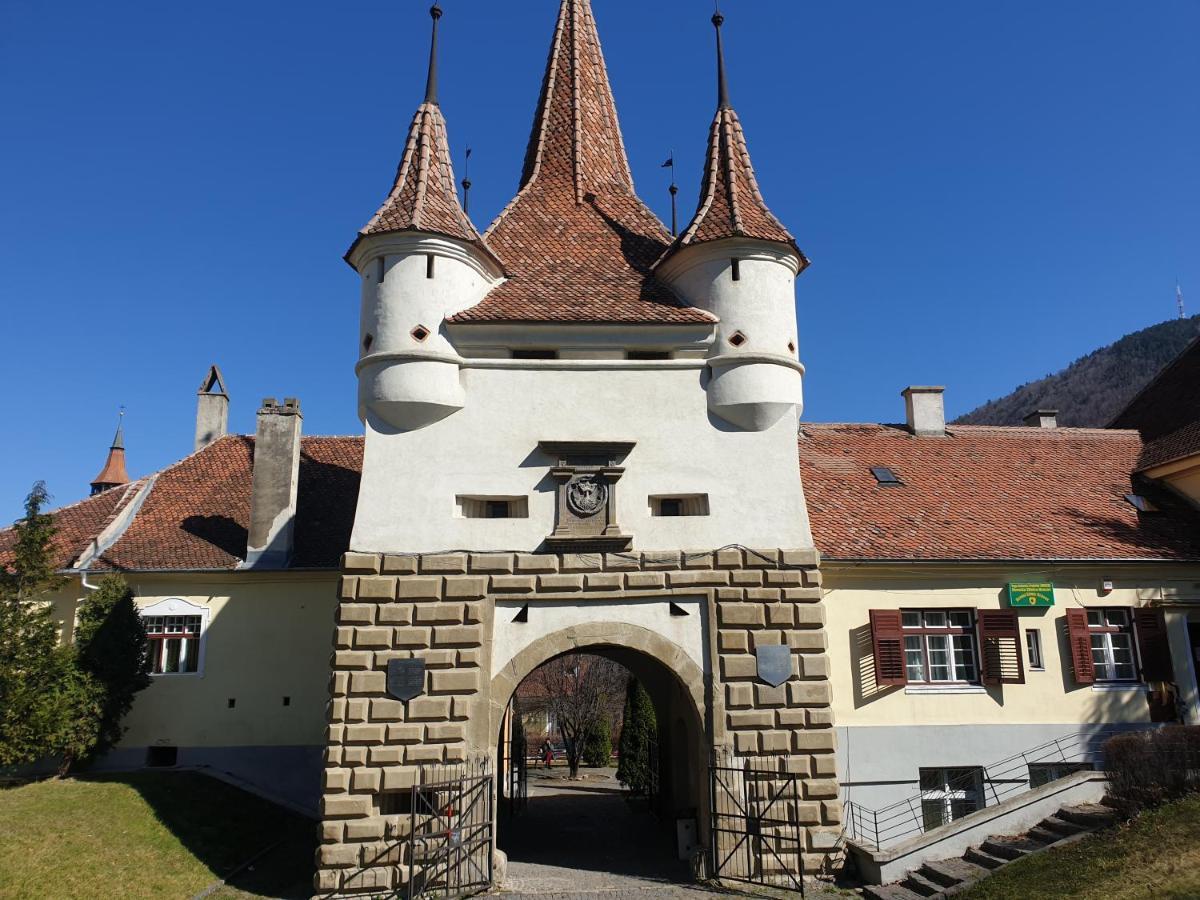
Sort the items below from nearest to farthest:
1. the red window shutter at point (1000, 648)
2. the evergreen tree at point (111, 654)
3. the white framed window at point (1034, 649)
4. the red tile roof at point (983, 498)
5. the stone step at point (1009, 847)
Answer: the stone step at point (1009, 847), the red window shutter at point (1000, 648), the white framed window at point (1034, 649), the evergreen tree at point (111, 654), the red tile roof at point (983, 498)

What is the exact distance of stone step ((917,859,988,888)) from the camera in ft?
43.9

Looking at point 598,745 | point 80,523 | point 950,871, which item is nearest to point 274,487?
→ point 80,523

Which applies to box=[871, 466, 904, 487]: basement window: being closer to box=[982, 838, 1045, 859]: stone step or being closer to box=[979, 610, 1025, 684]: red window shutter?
box=[979, 610, 1025, 684]: red window shutter

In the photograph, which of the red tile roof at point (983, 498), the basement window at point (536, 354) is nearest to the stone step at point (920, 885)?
the red tile roof at point (983, 498)

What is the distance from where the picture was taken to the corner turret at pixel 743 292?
652 inches

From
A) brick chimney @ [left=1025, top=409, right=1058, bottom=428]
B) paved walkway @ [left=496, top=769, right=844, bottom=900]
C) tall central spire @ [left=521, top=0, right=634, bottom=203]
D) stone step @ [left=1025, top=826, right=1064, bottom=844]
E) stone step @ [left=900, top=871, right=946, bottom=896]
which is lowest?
paved walkway @ [left=496, top=769, right=844, bottom=900]

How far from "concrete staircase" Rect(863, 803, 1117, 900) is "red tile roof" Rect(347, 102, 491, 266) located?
12329mm

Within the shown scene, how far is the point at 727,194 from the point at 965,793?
457 inches

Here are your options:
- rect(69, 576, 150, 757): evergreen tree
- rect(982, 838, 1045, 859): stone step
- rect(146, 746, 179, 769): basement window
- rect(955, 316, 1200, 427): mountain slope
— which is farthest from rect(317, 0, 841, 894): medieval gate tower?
rect(955, 316, 1200, 427): mountain slope

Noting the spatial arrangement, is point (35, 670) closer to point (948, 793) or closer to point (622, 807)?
point (622, 807)

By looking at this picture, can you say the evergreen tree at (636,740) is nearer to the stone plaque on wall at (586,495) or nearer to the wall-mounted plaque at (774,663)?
the wall-mounted plaque at (774,663)

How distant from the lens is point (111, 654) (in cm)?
1819

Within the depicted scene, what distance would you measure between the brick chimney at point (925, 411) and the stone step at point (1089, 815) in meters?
10.6

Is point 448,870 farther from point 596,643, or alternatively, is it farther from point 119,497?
point 119,497
